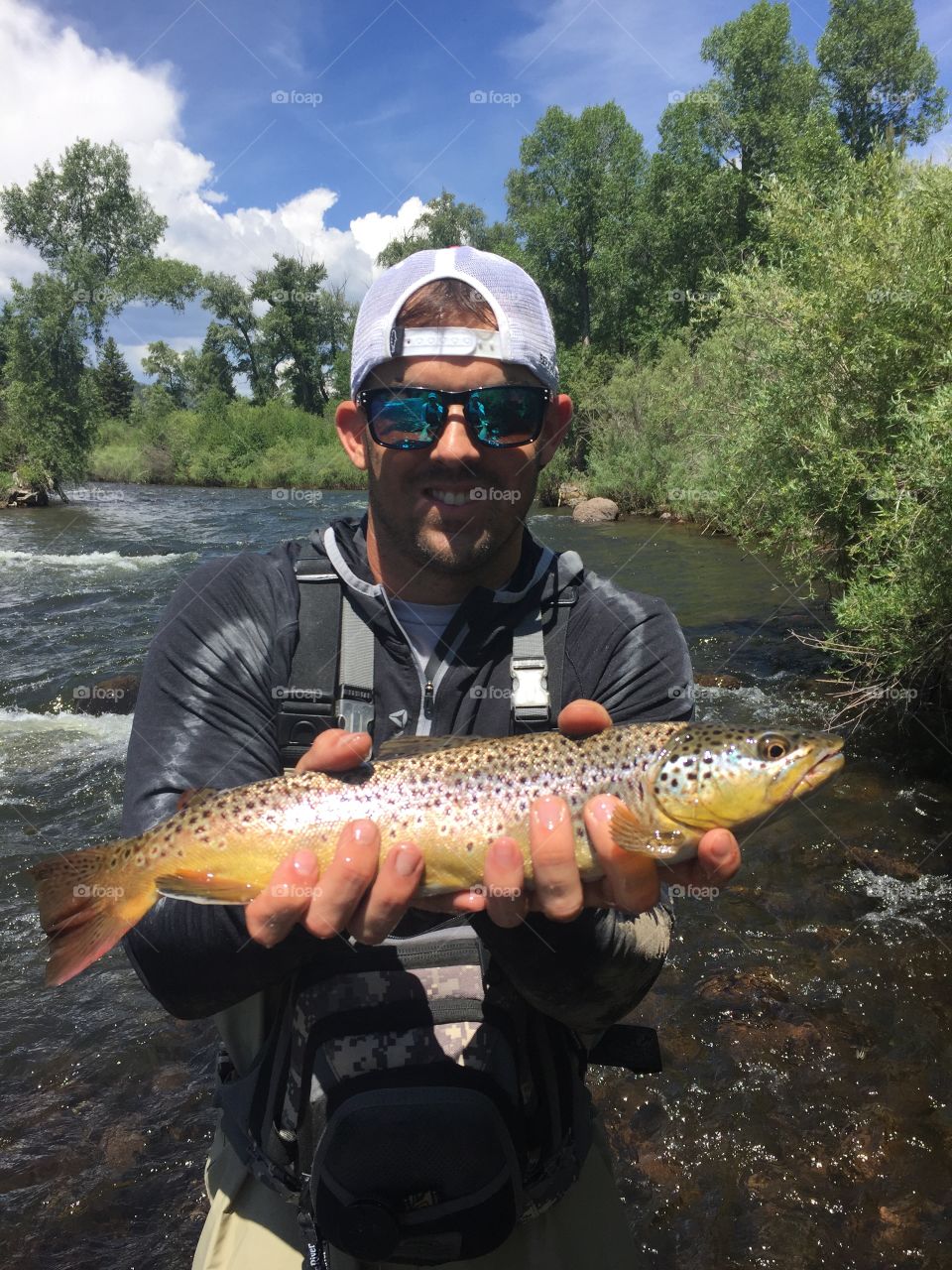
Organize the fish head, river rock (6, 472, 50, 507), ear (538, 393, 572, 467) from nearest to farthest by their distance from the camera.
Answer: the fish head < ear (538, 393, 572, 467) < river rock (6, 472, 50, 507)

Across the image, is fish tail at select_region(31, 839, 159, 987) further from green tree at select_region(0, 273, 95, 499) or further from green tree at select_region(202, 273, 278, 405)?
green tree at select_region(202, 273, 278, 405)

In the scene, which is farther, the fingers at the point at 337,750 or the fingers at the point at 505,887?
the fingers at the point at 337,750

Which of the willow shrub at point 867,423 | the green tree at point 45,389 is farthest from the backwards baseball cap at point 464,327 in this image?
the green tree at point 45,389

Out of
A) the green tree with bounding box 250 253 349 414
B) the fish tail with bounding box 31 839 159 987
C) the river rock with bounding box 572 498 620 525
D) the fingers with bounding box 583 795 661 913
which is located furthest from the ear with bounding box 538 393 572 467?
the green tree with bounding box 250 253 349 414

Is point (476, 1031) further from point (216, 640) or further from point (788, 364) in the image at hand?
point (788, 364)

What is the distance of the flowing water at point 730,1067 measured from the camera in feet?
12.3

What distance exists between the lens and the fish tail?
7.35 feet

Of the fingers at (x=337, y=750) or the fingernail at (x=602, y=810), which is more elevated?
the fingers at (x=337, y=750)

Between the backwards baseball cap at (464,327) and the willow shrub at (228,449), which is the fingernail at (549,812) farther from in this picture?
the willow shrub at (228,449)

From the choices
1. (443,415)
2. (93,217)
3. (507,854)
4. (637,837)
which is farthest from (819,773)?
(93,217)

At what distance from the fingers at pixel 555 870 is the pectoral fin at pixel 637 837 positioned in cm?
13

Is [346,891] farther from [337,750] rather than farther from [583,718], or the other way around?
[583,718]

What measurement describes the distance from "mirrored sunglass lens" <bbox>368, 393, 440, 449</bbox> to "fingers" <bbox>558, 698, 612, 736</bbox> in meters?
1.02

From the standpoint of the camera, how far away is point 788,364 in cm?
1117
